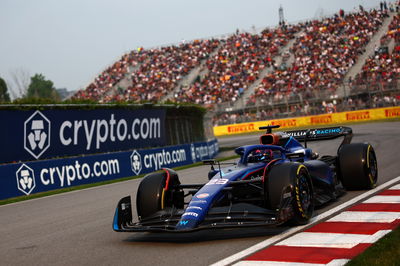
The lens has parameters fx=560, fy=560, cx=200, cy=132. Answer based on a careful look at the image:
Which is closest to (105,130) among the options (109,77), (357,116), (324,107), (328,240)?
(328,240)

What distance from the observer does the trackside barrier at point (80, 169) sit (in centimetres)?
1484

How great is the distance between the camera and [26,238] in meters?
8.23

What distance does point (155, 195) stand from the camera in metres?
7.68

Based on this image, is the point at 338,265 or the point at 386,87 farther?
the point at 386,87

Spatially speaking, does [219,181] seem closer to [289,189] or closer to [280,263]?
[289,189]

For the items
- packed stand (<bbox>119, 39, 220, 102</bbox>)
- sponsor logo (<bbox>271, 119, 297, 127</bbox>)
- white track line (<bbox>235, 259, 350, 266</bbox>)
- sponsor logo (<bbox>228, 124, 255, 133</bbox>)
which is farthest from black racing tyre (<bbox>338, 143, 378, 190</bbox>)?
packed stand (<bbox>119, 39, 220, 102</bbox>)

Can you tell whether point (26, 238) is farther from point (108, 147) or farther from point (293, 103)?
point (293, 103)

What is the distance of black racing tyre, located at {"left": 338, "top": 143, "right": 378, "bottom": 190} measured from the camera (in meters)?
9.61

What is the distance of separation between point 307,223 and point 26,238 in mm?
4088

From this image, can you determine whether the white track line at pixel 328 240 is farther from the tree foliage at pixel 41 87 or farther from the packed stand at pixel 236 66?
the tree foliage at pixel 41 87

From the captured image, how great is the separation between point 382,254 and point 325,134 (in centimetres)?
590

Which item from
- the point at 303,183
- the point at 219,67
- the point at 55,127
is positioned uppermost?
the point at 219,67

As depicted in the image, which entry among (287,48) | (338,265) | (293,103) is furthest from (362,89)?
(338,265)

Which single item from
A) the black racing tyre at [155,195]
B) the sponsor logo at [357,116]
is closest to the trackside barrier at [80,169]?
the black racing tyre at [155,195]
